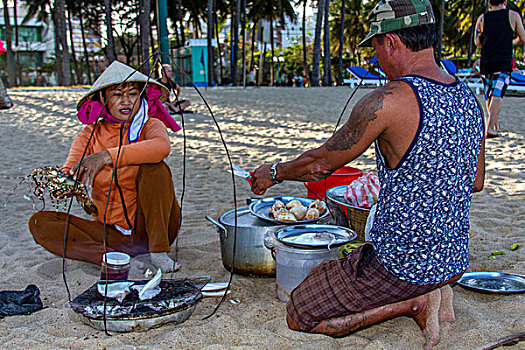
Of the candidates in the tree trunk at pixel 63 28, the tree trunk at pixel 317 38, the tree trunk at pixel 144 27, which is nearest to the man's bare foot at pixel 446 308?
the tree trunk at pixel 144 27

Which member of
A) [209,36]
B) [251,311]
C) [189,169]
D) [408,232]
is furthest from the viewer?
[209,36]

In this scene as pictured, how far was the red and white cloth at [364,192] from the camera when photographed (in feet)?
9.42

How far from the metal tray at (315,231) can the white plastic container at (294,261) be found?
0.04 metres

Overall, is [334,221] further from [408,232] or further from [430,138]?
[430,138]

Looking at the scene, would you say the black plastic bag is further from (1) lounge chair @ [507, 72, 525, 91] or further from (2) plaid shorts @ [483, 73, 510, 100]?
(1) lounge chair @ [507, 72, 525, 91]

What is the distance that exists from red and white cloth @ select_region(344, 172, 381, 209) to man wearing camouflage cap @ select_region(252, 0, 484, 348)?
848 millimetres

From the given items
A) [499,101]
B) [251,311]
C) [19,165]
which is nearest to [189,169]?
[19,165]

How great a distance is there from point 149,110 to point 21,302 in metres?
1.36

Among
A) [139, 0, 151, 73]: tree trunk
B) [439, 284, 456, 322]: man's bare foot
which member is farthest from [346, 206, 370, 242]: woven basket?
[139, 0, 151, 73]: tree trunk

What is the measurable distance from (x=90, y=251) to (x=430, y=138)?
84.7 inches

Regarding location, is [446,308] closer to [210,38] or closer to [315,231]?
[315,231]

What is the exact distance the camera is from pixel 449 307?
216cm

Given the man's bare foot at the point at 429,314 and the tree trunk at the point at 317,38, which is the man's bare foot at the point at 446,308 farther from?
the tree trunk at the point at 317,38

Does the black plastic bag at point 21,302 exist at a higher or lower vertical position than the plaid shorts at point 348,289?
lower
